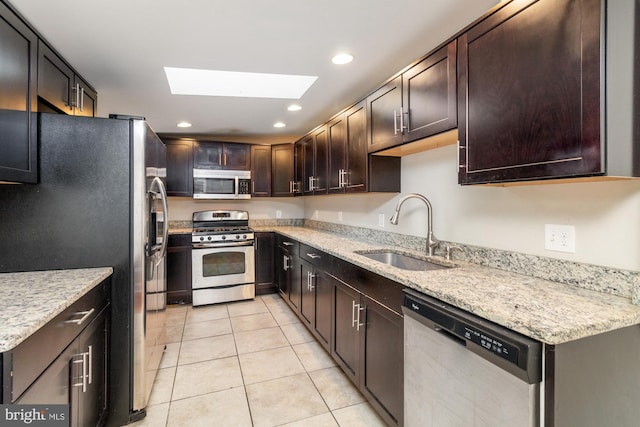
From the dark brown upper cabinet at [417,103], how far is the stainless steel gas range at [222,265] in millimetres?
2384

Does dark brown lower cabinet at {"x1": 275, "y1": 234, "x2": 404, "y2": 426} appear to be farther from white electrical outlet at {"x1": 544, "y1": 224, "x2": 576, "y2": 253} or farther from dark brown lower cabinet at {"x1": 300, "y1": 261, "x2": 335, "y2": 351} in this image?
white electrical outlet at {"x1": 544, "y1": 224, "x2": 576, "y2": 253}

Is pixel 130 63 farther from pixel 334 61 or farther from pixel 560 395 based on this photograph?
pixel 560 395

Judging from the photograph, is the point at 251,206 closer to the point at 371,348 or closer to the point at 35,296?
the point at 371,348

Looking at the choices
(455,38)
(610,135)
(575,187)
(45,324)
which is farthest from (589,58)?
(45,324)

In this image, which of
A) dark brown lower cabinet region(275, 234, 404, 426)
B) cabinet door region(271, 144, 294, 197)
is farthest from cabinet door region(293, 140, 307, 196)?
dark brown lower cabinet region(275, 234, 404, 426)

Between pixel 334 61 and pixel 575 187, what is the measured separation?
1.58 meters

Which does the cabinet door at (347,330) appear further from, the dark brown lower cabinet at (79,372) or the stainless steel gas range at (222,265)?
the stainless steel gas range at (222,265)

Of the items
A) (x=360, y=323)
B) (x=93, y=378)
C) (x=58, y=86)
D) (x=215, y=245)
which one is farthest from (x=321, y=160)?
(x=93, y=378)

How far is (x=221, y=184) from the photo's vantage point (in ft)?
14.1

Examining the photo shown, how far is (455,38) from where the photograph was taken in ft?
5.17

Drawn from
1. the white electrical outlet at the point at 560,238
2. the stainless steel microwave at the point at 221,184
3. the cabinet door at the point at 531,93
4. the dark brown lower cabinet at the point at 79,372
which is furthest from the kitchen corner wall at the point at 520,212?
the stainless steel microwave at the point at 221,184

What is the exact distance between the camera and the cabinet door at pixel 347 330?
204 cm

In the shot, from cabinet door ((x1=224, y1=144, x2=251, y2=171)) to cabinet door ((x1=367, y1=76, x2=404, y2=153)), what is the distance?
245cm

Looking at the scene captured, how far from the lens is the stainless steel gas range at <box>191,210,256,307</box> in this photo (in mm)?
3865
